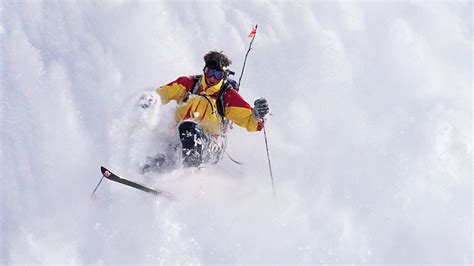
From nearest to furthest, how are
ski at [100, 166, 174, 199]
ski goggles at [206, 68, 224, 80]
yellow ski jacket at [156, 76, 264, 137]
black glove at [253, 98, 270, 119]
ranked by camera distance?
ski at [100, 166, 174, 199], black glove at [253, 98, 270, 119], ski goggles at [206, 68, 224, 80], yellow ski jacket at [156, 76, 264, 137]

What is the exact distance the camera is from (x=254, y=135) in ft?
22.6

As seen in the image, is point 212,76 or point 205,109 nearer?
point 212,76

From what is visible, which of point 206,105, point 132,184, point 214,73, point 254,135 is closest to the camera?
point 132,184

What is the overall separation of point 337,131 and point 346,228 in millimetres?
1719

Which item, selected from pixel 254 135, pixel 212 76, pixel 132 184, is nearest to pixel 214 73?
pixel 212 76

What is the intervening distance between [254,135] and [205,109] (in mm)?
1683

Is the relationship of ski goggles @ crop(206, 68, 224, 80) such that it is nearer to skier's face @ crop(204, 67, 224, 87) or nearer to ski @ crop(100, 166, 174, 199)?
skier's face @ crop(204, 67, 224, 87)

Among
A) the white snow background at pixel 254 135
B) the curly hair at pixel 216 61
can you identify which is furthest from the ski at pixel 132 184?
the curly hair at pixel 216 61

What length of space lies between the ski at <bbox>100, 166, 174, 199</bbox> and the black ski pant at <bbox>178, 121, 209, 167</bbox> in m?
0.42

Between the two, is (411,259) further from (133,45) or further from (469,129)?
(133,45)

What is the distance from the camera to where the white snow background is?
5.36m

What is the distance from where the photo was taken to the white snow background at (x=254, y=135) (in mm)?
5359

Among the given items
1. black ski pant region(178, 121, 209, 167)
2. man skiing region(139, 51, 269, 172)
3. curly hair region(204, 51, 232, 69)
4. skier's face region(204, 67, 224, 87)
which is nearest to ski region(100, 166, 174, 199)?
man skiing region(139, 51, 269, 172)

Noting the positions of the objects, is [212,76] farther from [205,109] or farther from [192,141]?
[192,141]
